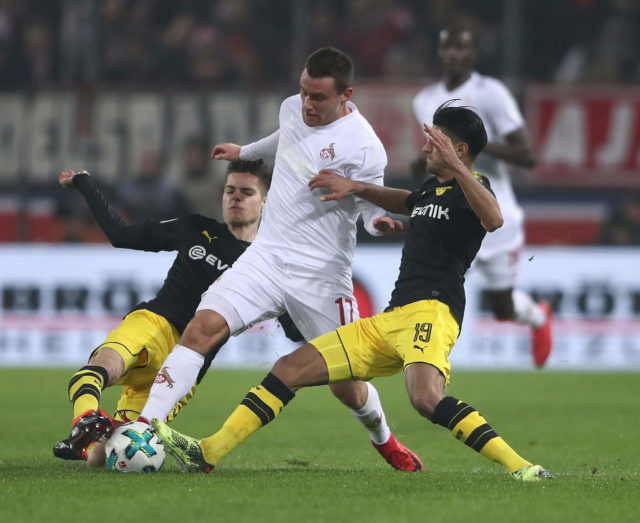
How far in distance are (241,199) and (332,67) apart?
0.97 m

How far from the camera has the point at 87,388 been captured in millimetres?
5637

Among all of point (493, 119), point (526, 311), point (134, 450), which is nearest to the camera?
point (134, 450)

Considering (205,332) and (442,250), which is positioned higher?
(442,250)

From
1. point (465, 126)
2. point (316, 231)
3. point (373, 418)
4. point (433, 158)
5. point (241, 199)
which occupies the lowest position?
point (373, 418)

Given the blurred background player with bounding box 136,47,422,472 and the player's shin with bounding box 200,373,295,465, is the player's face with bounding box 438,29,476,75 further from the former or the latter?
the player's shin with bounding box 200,373,295,465

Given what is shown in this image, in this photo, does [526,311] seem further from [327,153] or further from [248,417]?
[248,417]

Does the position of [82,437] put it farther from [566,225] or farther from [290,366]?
[566,225]

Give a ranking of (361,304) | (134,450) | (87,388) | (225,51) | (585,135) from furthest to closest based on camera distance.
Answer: (225,51), (585,135), (361,304), (87,388), (134,450)

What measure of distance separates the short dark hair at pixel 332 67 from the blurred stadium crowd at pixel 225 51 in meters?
8.82

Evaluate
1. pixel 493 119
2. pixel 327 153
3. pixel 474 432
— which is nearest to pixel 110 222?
pixel 327 153

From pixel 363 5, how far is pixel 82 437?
11931 mm

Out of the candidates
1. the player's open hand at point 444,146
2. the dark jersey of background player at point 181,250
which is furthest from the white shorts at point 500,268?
the player's open hand at point 444,146

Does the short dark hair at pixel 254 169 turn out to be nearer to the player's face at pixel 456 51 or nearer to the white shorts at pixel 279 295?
the white shorts at pixel 279 295

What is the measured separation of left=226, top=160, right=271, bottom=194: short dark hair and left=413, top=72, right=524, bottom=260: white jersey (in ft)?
9.71
